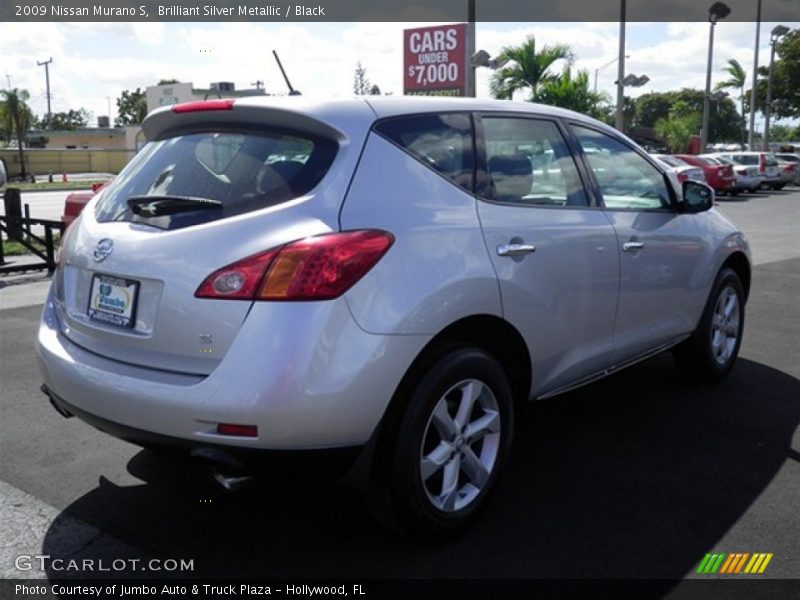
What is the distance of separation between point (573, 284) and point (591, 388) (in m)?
1.79

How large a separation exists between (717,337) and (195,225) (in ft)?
12.1

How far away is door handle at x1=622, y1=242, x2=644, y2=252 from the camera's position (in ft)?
14.0

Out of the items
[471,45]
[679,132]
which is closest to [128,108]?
[679,132]

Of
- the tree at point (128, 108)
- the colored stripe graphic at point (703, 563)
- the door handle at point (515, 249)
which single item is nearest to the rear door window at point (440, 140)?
the door handle at point (515, 249)

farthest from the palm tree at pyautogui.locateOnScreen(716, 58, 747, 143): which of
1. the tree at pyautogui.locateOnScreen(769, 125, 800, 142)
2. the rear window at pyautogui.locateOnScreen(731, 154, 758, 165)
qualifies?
the tree at pyautogui.locateOnScreen(769, 125, 800, 142)

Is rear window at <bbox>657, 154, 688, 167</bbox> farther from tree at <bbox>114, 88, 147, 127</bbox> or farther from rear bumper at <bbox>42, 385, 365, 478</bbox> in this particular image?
tree at <bbox>114, 88, 147, 127</bbox>

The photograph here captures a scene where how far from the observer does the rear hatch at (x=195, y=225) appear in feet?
9.54

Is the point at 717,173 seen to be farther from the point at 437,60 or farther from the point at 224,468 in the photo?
the point at 224,468

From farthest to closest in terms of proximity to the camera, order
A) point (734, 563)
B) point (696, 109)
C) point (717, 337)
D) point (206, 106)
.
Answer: point (696, 109) < point (717, 337) < point (206, 106) < point (734, 563)

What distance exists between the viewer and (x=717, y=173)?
28.6 metres

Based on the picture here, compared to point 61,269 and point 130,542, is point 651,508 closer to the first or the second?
point 130,542

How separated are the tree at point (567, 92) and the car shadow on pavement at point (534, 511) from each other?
65.3ft

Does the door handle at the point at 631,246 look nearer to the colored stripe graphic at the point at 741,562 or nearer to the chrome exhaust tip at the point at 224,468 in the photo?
the colored stripe graphic at the point at 741,562

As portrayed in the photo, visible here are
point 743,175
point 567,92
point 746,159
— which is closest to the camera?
point 567,92
